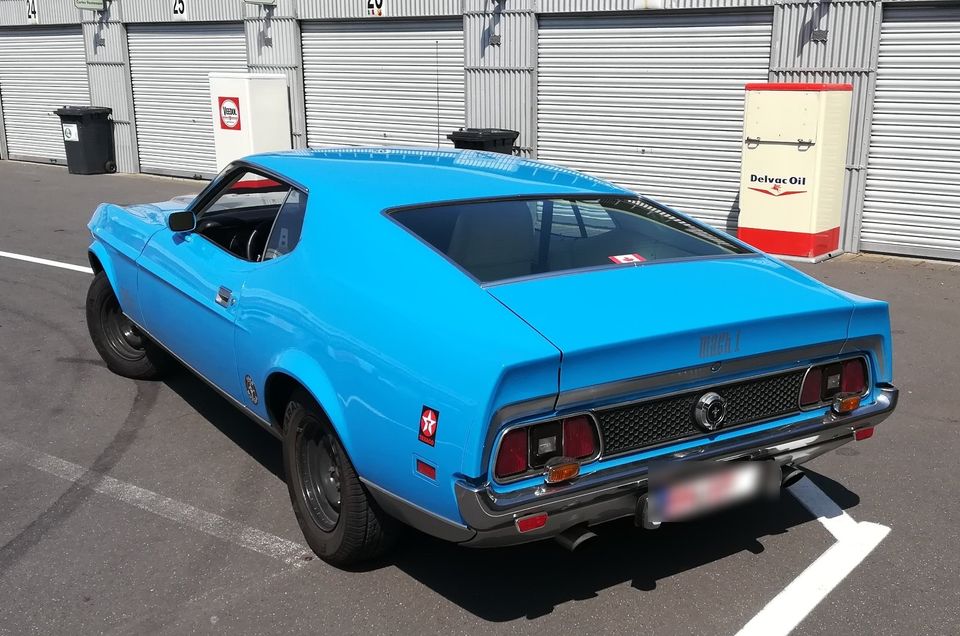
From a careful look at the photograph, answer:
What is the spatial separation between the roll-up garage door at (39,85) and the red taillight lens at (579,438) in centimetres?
1984

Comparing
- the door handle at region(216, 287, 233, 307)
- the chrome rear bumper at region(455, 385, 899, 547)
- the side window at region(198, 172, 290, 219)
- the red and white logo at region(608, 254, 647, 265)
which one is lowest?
the chrome rear bumper at region(455, 385, 899, 547)

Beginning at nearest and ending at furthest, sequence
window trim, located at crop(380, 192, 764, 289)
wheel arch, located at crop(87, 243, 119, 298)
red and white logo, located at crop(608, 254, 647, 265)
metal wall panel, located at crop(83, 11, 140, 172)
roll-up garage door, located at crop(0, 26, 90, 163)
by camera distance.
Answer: window trim, located at crop(380, 192, 764, 289) → red and white logo, located at crop(608, 254, 647, 265) → wheel arch, located at crop(87, 243, 119, 298) → metal wall panel, located at crop(83, 11, 140, 172) → roll-up garage door, located at crop(0, 26, 90, 163)

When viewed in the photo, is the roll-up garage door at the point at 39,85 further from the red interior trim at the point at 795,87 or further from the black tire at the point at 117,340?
the black tire at the point at 117,340

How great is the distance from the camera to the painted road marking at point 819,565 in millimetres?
3453

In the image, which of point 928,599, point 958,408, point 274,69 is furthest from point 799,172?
point 274,69

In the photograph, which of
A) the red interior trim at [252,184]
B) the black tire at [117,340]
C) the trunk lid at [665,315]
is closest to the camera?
the trunk lid at [665,315]

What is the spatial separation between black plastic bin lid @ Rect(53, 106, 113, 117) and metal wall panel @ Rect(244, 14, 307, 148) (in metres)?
4.36

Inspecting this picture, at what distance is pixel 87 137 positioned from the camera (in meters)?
19.0

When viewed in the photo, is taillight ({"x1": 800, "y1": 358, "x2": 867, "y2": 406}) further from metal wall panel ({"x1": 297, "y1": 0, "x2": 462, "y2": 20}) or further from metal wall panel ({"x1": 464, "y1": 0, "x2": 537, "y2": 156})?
metal wall panel ({"x1": 297, "y1": 0, "x2": 462, "y2": 20})

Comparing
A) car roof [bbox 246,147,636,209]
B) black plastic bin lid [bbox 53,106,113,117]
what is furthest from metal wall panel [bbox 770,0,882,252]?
black plastic bin lid [bbox 53,106,113,117]

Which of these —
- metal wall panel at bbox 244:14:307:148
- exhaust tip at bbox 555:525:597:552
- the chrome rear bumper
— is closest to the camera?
the chrome rear bumper

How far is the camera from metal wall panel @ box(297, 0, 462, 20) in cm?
1412

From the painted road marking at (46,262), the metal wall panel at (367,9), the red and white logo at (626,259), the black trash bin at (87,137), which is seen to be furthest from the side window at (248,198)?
the black trash bin at (87,137)

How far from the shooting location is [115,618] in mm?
3525
